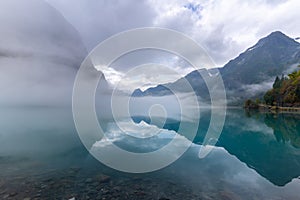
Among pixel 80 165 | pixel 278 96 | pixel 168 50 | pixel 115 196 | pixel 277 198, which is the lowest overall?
pixel 277 198

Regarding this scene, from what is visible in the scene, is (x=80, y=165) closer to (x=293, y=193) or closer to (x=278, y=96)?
(x=293, y=193)

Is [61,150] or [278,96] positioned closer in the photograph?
[61,150]

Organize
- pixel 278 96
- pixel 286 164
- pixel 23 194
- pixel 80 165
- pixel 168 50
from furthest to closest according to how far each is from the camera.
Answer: pixel 278 96 → pixel 286 164 → pixel 80 165 → pixel 168 50 → pixel 23 194

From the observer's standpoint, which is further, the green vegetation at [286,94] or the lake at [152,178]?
the green vegetation at [286,94]

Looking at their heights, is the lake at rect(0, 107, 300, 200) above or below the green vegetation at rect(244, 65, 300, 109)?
below

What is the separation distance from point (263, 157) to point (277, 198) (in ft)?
37.3

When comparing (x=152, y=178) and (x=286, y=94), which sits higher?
(x=286, y=94)

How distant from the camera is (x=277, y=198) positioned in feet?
34.4

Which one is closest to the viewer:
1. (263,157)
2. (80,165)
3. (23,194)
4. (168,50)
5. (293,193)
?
(23,194)

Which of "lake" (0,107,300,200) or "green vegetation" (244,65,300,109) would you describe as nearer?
"lake" (0,107,300,200)

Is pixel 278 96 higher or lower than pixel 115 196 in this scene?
higher

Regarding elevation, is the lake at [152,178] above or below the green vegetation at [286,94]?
below

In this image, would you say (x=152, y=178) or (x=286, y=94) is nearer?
(x=152, y=178)

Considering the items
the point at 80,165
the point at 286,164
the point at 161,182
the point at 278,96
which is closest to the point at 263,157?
the point at 286,164
